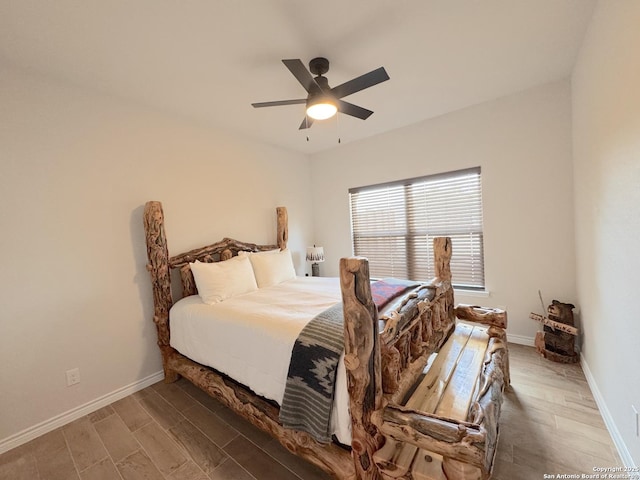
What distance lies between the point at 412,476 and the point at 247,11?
2.48 metres

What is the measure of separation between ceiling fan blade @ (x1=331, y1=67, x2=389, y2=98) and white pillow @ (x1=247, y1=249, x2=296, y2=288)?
1.87 m

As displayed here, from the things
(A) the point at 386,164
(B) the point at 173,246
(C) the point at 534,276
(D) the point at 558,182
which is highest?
(A) the point at 386,164

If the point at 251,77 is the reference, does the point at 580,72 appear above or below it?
below

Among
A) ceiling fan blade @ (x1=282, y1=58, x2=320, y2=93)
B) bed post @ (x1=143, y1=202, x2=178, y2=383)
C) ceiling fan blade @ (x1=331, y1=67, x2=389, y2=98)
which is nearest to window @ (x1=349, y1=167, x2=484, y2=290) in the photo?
ceiling fan blade @ (x1=331, y1=67, x2=389, y2=98)

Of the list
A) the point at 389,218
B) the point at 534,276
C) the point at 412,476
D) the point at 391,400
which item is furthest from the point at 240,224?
the point at 534,276

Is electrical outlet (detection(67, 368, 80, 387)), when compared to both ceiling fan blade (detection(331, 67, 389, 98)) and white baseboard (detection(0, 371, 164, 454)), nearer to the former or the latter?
white baseboard (detection(0, 371, 164, 454))

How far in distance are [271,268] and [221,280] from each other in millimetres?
656

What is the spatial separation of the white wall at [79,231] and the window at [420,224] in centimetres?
225

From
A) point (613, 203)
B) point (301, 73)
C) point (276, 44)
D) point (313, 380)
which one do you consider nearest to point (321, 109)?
point (301, 73)

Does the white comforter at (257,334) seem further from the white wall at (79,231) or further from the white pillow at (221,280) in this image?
the white wall at (79,231)

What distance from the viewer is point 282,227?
3598mm

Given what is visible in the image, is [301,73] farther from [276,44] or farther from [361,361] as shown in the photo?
[361,361]

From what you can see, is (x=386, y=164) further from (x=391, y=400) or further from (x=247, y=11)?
(x=391, y=400)

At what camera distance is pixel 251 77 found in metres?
2.09
